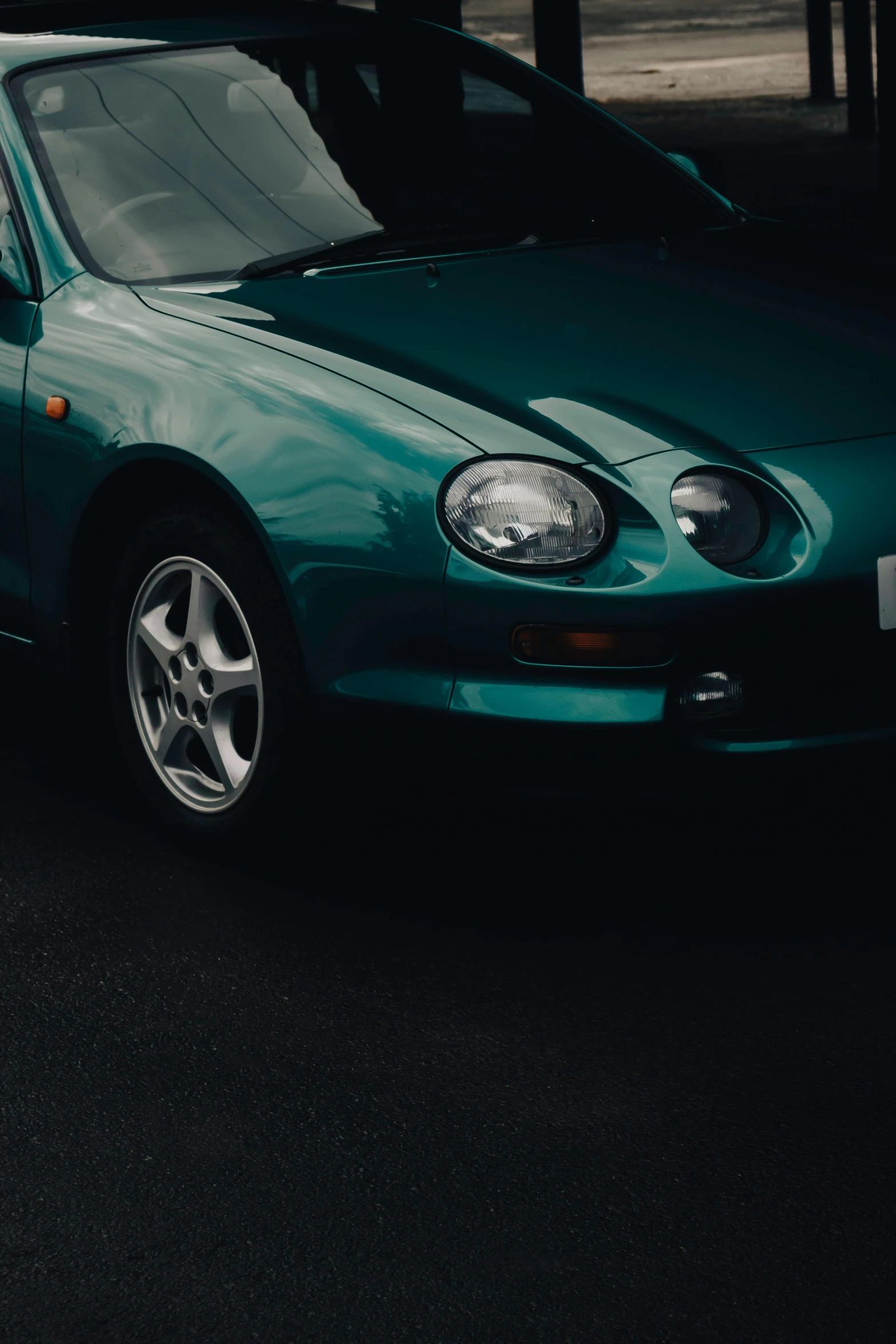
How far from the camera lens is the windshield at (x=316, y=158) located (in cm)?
398

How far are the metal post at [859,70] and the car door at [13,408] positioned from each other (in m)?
13.6

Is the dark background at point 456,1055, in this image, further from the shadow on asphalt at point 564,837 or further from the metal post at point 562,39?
the metal post at point 562,39

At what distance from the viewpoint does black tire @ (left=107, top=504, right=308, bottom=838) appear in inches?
131

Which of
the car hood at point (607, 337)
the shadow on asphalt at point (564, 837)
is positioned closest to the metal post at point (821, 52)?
the car hood at point (607, 337)

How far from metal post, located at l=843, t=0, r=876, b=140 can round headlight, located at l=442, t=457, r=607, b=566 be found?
14.2 metres

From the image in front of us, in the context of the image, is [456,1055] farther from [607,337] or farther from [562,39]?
[562,39]

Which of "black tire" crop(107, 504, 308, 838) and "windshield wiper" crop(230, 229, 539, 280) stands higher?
"windshield wiper" crop(230, 229, 539, 280)

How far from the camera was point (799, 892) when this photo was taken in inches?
134

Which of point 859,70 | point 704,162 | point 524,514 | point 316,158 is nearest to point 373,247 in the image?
point 316,158

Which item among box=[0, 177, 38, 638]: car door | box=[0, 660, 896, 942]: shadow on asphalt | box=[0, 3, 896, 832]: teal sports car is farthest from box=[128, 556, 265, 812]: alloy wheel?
box=[0, 177, 38, 638]: car door

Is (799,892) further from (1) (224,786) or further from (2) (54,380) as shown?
(2) (54,380)

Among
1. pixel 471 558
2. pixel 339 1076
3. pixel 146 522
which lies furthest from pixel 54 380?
pixel 339 1076

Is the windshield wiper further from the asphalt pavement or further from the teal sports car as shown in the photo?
the asphalt pavement

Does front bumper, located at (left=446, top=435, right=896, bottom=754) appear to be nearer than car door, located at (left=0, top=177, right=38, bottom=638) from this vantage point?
Yes
